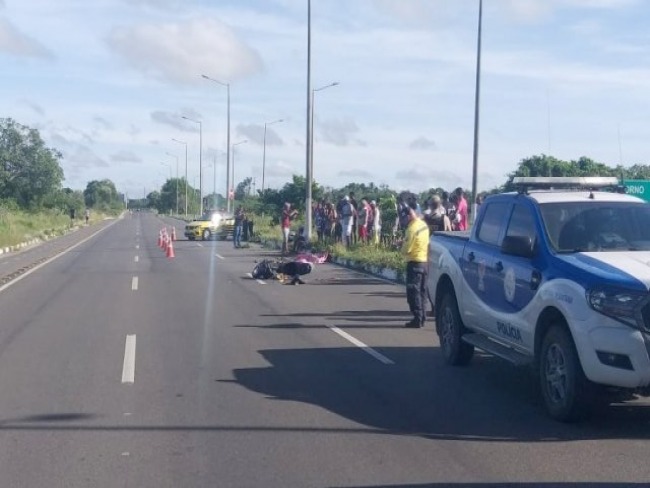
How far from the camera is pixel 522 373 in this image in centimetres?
1148

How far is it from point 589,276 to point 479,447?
5.49 ft

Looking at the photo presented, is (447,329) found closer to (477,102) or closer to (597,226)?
(597,226)

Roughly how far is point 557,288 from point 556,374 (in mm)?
720

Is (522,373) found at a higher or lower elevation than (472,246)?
lower

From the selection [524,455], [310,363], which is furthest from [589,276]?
[310,363]

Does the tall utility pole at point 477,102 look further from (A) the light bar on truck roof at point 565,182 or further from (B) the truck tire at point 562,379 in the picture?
(B) the truck tire at point 562,379

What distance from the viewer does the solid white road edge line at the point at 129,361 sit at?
11172 mm

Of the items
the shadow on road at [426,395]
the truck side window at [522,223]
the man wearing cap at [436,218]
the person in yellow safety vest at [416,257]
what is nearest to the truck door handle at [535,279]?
the truck side window at [522,223]

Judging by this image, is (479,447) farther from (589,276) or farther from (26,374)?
(26,374)

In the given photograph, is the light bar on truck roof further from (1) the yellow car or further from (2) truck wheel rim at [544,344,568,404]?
(1) the yellow car

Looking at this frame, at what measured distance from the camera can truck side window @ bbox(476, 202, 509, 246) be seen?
10906 millimetres

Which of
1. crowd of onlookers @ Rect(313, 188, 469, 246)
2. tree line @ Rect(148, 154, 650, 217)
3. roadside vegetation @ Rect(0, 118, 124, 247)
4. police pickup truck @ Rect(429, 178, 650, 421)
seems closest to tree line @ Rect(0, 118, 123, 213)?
roadside vegetation @ Rect(0, 118, 124, 247)

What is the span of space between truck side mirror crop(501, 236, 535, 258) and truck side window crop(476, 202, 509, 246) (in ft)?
3.32

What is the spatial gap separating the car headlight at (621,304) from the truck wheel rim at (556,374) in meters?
0.66
